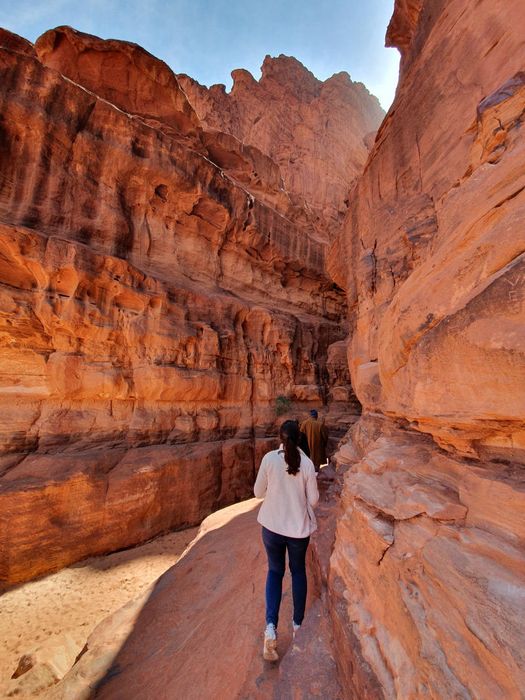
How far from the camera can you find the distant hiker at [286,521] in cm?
245

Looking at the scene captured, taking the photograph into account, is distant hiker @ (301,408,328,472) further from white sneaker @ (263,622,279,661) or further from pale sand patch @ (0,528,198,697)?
pale sand patch @ (0,528,198,697)

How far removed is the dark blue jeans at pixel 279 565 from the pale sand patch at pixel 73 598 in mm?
4414

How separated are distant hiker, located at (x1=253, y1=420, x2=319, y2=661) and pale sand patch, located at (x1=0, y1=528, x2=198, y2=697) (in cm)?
443

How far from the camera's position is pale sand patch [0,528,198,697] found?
16.3 ft

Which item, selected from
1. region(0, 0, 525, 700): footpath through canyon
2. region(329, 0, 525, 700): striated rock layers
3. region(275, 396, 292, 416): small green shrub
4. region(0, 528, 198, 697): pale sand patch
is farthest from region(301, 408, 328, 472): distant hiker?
region(275, 396, 292, 416): small green shrub

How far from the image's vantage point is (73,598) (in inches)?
234

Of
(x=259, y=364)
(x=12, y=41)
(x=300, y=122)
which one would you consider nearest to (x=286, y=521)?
(x=259, y=364)

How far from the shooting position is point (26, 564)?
6430 mm

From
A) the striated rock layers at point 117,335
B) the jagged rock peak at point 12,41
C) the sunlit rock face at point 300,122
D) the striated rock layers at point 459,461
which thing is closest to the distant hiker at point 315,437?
the striated rock layers at point 459,461

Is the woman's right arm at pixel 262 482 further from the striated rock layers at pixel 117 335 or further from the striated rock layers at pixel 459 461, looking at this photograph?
the striated rock layers at pixel 117 335

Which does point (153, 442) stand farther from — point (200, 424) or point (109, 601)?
point (109, 601)

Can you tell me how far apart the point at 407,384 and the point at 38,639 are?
7128 mm

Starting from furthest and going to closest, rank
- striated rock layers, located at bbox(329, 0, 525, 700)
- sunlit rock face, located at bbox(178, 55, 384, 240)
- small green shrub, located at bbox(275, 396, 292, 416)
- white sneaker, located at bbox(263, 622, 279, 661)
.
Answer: sunlit rock face, located at bbox(178, 55, 384, 240) → small green shrub, located at bbox(275, 396, 292, 416) → white sneaker, located at bbox(263, 622, 279, 661) → striated rock layers, located at bbox(329, 0, 525, 700)

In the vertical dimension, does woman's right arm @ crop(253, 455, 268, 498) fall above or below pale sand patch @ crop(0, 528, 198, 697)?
above
